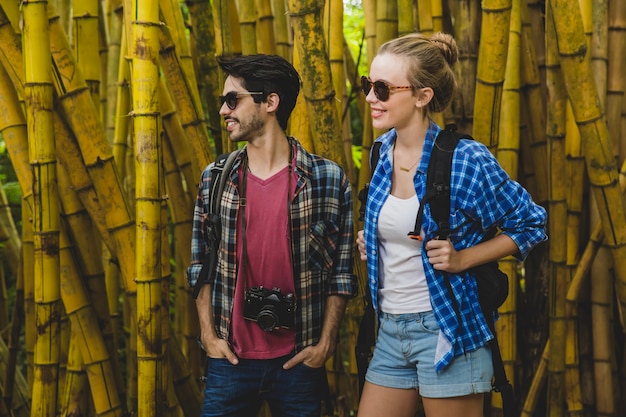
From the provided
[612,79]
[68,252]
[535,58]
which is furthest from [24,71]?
[612,79]

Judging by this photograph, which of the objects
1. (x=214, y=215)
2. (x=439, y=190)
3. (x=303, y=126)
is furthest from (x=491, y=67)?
(x=214, y=215)

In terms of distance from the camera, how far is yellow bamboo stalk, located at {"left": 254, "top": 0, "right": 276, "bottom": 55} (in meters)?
3.00

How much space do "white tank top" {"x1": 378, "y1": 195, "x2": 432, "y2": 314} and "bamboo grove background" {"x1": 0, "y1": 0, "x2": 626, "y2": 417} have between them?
501mm

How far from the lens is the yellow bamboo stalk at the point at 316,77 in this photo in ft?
7.22

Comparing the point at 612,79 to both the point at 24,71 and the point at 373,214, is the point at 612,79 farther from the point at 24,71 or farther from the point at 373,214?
the point at 24,71

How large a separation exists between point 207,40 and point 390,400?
1.62 meters

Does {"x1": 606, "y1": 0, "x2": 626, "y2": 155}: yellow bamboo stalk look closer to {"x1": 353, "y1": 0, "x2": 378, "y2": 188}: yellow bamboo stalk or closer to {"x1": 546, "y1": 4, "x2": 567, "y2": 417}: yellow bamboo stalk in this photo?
{"x1": 546, "y1": 4, "x2": 567, "y2": 417}: yellow bamboo stalk

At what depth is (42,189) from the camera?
7.73 ft

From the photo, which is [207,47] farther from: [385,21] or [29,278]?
[29,278]

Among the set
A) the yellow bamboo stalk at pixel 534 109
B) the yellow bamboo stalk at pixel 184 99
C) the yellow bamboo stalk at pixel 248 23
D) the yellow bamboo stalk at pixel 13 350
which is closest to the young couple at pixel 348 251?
the yellow bamboo stalk at pixel 184 99

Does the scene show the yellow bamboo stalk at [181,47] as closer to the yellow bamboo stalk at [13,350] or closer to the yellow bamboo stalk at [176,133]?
the yellow bamboo stalk at [176,133]

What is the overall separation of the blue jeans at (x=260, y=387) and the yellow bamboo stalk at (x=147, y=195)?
1.12 ft

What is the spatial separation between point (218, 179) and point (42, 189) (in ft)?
1.98

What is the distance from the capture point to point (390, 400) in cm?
191
